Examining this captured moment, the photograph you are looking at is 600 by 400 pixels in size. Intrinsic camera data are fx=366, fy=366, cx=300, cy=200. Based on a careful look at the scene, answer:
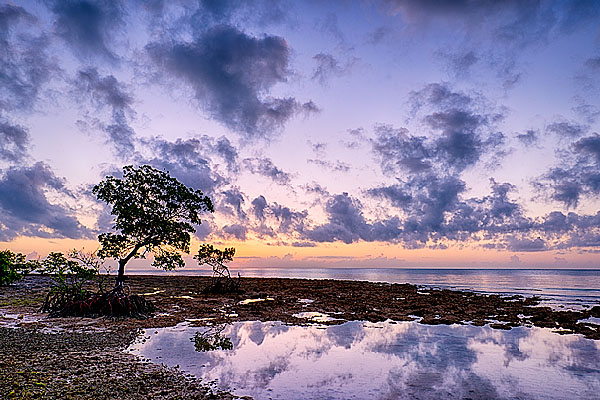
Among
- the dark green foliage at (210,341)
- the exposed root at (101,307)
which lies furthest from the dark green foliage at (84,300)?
the dark green foliage at (210,341)

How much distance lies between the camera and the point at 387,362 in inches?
632

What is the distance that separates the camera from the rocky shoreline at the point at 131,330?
11.3m

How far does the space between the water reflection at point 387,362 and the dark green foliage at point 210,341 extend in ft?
1.36

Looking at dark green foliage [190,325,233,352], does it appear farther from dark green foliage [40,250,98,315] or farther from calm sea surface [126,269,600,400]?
dark green foliage [40,250,98,315]

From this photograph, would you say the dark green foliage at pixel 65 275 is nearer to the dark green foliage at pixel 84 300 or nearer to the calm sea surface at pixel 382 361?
the dark green foliage at pixel 84 300

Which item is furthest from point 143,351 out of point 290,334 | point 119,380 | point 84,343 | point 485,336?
point 485,336

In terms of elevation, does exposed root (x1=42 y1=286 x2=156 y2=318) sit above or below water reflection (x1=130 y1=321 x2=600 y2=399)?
above

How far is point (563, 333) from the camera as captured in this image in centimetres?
2372

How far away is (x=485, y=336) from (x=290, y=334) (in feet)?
39.0

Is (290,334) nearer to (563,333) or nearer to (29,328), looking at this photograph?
(29,328)

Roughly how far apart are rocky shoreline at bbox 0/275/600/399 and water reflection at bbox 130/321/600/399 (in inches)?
64.8

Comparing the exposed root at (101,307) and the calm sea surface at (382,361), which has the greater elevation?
the exposed root at (101,307)

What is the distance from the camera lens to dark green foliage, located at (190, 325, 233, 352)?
17844 millimetres

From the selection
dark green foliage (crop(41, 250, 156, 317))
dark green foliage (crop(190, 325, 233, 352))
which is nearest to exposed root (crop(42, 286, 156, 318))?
dark green foliage (crop(41, 250, 156, 317))
